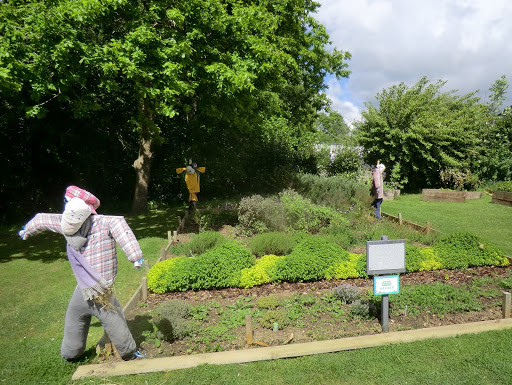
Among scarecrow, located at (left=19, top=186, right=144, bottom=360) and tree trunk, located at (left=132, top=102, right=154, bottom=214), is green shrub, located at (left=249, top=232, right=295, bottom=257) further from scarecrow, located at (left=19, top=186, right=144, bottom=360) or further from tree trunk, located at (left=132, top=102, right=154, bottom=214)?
tree trunk, located at (left=132, top=102, right=154, bottom=214)

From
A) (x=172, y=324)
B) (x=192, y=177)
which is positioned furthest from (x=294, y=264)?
(x=192, y=177)

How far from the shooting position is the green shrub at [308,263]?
17.1 feet

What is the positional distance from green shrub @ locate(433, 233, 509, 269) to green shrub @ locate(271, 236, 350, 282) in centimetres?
173

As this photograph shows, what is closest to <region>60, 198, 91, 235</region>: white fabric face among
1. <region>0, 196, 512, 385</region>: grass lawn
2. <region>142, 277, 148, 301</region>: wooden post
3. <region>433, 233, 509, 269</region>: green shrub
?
<region>0, 196, 512, 385</region>: grass lawn

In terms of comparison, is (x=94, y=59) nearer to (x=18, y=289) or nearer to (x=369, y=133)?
(x=18, y=289)

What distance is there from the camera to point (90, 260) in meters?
3.28

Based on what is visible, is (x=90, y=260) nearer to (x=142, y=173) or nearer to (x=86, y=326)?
(x=86, y=326)

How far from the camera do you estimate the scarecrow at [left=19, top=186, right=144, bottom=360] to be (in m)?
3.21

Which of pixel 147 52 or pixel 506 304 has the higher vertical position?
pixel 147 52

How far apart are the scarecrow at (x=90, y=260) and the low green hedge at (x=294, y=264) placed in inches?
64.4

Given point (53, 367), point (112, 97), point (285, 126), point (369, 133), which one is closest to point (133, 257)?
point (53, 367)

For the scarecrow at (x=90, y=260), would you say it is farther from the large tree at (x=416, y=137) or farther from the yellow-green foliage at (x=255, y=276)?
the large tree at (x=416, y=137)

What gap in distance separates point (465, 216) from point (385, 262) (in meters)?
8.39

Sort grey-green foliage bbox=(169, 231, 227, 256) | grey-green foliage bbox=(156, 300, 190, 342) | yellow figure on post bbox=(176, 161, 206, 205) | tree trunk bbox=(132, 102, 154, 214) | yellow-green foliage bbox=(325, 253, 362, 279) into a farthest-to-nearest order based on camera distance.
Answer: tree trunk bbox=(132, 102, 154, 214)
yellow figure on post bbox=(176, 161, 206, 205)
grey-green foliage bbox=(169, 231, 227, 256)
yellow-green foliage bbox=(325, 253, 362, 279)
grey-green foliage bbox=(156, 300, 190, 342)
